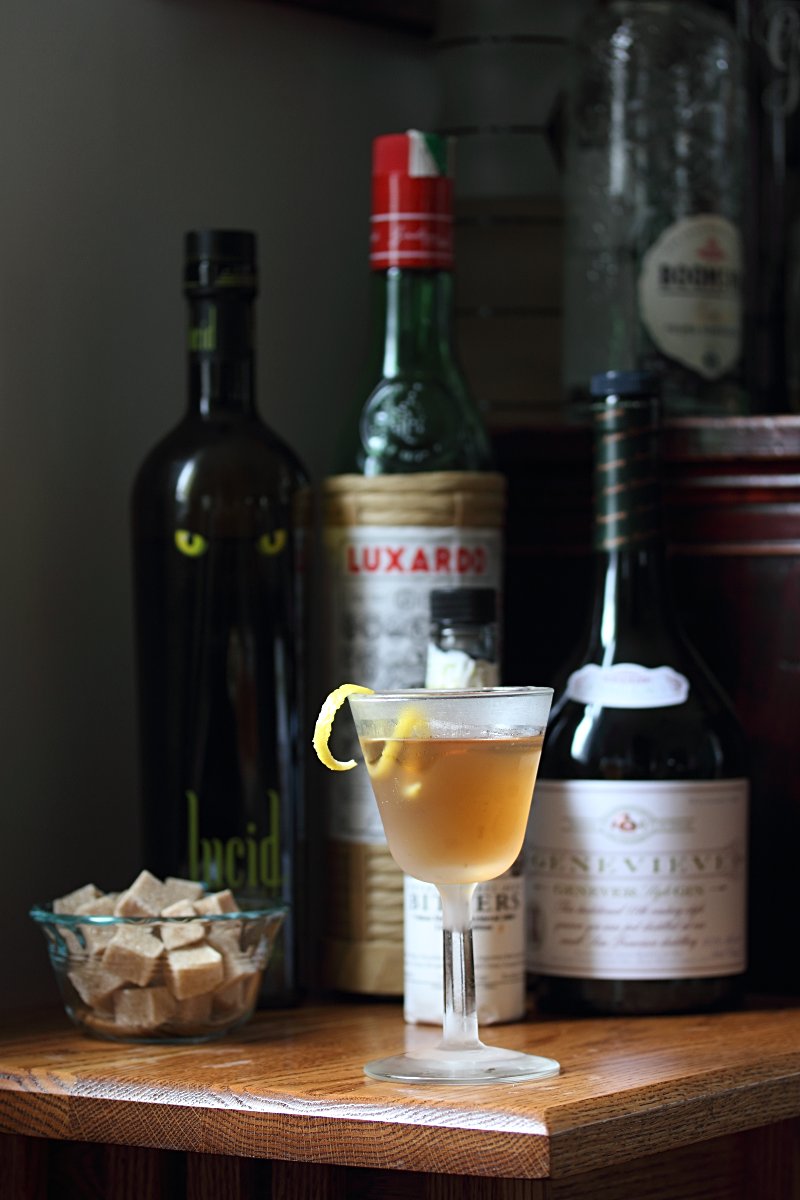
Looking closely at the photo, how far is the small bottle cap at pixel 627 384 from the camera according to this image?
1059 millimetres

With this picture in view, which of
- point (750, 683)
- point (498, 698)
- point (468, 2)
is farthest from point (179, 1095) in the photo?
point (468, 2)

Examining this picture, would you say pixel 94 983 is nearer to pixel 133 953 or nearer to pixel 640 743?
pixel 133 953

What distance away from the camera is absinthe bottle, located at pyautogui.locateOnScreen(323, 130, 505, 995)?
1120 mm

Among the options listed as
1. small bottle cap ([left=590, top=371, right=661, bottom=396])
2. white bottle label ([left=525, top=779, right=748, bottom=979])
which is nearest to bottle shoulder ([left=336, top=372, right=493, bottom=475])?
small bottle cap ([left=590, top=371, right=661, bottom=396])

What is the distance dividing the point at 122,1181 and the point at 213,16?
0.76 meters

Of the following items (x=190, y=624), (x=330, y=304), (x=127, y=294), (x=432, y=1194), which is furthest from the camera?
(x=330, y=304)

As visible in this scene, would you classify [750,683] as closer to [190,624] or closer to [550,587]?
[550,587]

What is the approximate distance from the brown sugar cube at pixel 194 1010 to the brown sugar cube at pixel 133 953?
24 mm

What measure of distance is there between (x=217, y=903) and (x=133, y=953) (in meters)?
0.06

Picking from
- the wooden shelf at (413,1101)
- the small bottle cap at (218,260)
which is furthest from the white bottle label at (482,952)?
the small bottle cap at (218,260)

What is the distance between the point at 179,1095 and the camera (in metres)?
0.84

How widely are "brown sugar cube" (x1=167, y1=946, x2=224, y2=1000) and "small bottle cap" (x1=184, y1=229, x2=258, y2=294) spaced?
39 cm

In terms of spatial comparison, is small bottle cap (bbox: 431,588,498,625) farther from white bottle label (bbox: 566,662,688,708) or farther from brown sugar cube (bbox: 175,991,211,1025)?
brown sugar cube (bbox: 175,991,211,1025)

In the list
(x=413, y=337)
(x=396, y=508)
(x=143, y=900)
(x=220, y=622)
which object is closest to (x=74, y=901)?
(x=143, y=900)
